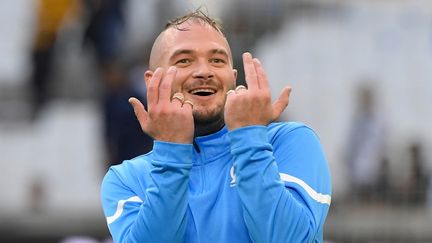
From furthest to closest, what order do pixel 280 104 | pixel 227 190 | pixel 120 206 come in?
pixel 120 206 < pixel 227 190 < pixel 280 104

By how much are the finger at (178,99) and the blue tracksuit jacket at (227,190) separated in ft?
0.38

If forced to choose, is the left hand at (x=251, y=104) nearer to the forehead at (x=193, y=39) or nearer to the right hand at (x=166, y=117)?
the right hand at (x=166, y=117)

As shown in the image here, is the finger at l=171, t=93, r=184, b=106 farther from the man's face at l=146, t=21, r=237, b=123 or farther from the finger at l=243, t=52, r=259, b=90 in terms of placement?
the finger at l=243, t=52, r=259, b=90

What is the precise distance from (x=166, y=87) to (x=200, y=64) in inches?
8.5

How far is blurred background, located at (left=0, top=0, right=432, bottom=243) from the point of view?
921cm

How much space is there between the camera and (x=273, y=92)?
31.6 ft

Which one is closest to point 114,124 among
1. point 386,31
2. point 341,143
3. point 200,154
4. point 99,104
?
point 99,104

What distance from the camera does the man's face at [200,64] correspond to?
9.61ft

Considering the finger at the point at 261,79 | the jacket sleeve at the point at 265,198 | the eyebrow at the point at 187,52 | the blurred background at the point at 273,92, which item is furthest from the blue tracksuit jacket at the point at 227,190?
the blurred background at the point at 273,92

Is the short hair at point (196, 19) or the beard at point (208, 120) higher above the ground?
the short hair at point (196, 19)

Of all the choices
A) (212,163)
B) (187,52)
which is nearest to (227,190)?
(212,163)

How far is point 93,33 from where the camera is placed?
378 inches

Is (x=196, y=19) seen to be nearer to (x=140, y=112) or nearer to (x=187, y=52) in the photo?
(x=187, y=52)

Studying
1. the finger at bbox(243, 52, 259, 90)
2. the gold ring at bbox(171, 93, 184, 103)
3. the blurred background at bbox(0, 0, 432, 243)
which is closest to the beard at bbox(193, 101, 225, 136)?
the gold ring at bbox(171, 93, 184, 103)
